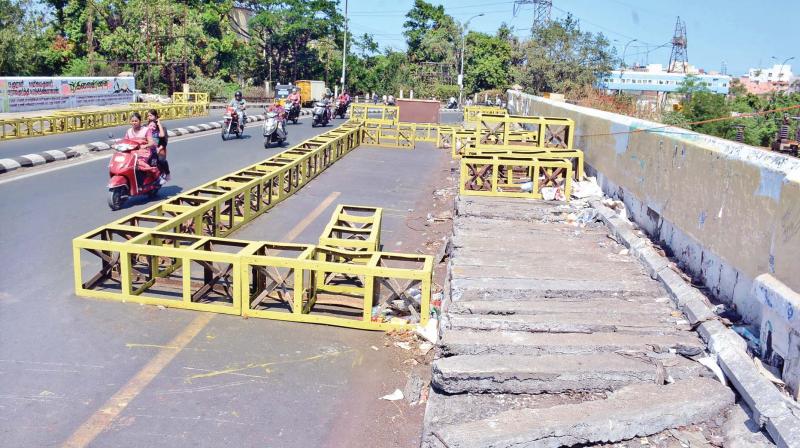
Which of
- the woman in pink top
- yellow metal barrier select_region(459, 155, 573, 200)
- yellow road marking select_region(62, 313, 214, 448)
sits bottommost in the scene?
yellow road marking select_region(62, 313, 214, 448)

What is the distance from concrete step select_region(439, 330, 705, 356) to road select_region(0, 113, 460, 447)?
0.63m

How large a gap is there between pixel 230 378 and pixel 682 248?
193 inches

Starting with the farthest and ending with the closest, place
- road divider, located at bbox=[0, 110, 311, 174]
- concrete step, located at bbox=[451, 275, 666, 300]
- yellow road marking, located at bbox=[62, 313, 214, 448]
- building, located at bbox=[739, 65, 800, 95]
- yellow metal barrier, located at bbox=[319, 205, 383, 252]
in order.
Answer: building, located at bbox=[739, 65, 800, 95] → road divider, located at bbox=[0, 110, 311, 174] → yellow metal barrier, located at bbox=[319, 205, 383, 252] → concrete step, located at bbox=[451, 275, 666, 300] → yellow road marking, located at bbox=[62, 313, 214, 448]

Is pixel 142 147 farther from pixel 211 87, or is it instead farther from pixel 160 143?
pixel 211 87

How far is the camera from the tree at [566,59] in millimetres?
51625

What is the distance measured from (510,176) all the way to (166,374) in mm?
8402

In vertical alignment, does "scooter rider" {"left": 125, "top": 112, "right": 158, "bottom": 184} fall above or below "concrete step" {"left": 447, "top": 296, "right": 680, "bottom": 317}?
above

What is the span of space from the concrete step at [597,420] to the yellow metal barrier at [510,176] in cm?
728

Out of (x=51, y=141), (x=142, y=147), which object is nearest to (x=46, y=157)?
(x=51, y=141)

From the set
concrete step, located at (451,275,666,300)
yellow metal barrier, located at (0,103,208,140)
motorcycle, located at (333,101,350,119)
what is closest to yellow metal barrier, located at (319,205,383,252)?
concrete step, located at (451,275,666,300)

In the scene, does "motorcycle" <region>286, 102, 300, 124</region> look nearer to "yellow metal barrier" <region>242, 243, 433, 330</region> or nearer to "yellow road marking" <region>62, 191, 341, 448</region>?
"yellow metal barrier" <region>242, 243, 433, 330</region>

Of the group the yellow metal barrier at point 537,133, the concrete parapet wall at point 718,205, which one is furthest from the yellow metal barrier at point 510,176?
the yellow metal barrier at point 537,133

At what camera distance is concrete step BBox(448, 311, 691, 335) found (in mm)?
5680

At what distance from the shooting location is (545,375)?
15.9 ft
